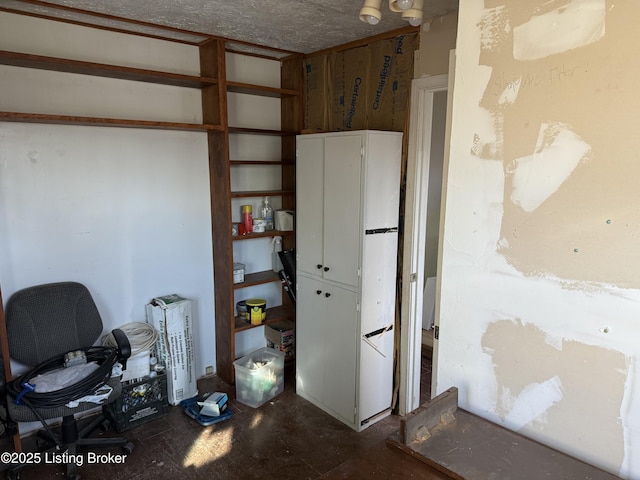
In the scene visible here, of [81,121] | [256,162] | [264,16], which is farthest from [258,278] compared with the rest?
[264,16]

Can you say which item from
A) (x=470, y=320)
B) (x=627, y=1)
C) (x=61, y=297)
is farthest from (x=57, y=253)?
(x=627, y=1)

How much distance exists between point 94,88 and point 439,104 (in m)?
2.80

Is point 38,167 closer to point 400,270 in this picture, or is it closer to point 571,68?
point 400,270

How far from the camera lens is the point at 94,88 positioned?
2.72 meters

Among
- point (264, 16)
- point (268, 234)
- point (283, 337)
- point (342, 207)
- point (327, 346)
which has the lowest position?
point (283, 337)

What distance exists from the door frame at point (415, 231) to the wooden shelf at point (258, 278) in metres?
1.13

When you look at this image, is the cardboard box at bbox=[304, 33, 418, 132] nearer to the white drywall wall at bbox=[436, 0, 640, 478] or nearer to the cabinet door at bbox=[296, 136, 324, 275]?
the cabinet door at bbox=[296, 136, 324, 275]

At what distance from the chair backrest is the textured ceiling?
1640 millimetres

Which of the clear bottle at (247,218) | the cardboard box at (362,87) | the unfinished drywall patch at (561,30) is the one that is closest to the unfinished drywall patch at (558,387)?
the unfinished drywall patch at (561,30)

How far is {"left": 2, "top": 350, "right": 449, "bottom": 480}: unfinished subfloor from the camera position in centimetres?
239

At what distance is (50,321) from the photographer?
259cm

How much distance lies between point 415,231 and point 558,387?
1.54 m

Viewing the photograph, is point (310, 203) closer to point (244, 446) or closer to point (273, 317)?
point (273, 317)

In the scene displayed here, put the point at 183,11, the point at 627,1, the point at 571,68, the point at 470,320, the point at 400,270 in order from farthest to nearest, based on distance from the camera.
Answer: the point at 400,270 → the point at 183,11 → the point at 470,320 → the point at 571,68 → the point at 627,1
